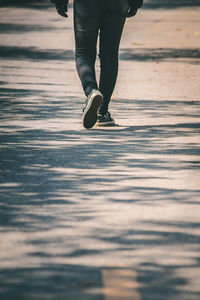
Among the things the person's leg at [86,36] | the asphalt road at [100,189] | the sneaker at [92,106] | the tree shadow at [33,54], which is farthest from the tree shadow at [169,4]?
the sneaker at [92,106]

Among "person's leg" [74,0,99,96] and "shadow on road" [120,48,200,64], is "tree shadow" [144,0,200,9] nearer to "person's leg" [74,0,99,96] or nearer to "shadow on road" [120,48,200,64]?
"shadow on road" [120,48,200,64]

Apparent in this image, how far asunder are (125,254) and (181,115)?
3.76m

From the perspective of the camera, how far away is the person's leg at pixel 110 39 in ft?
20.5

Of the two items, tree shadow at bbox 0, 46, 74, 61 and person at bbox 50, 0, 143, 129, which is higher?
person at bbox 50, 0, 143, 129

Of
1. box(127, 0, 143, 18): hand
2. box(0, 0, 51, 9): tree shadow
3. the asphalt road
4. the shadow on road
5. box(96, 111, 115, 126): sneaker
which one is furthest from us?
box(0, 0, 51, 9): tree shadow

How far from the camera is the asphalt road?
3422mm

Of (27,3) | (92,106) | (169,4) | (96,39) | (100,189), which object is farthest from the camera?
(169,4)

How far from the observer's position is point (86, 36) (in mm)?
6332

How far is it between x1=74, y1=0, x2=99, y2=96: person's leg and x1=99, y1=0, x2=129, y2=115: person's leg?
9cm

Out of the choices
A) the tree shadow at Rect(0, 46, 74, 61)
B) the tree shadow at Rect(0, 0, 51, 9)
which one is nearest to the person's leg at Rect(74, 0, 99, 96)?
the tree shadow at Rect(0, 46, 74, 61)

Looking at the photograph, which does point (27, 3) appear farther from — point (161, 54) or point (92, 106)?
point (92, 106)

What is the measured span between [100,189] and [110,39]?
2.11 metres

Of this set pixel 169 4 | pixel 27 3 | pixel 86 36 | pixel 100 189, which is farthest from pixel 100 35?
pixel 169 4

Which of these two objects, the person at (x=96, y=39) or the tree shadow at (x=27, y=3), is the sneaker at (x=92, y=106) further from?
the tree shadow at (x=27, y=3)
